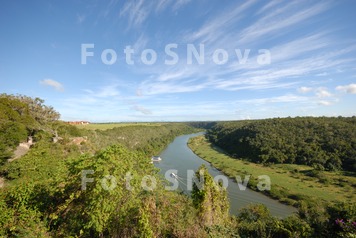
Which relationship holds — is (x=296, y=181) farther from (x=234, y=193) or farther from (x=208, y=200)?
(x=208, y=200)

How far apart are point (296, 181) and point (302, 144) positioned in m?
22.2

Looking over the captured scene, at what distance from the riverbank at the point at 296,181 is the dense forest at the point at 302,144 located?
4212mm

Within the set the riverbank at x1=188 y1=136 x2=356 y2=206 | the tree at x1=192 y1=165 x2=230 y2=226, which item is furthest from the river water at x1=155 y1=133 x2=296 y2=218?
the tree at x1=192 y1=165 x2=230 y2=226

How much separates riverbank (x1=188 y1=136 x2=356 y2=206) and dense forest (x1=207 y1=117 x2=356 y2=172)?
4.21 meters

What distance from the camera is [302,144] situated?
2425 inches

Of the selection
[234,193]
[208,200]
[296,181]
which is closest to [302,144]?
[296,181]

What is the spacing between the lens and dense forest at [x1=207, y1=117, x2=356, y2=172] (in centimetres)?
5300

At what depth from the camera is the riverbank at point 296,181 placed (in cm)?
3502

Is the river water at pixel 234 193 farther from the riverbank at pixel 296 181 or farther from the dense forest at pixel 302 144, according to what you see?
the dense forest at pixel 302 144

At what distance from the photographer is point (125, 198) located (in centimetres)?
786

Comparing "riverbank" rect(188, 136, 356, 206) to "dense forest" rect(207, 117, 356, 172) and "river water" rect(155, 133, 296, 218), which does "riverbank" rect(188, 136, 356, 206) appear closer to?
"river water" rect(155, 133, 296, 218)

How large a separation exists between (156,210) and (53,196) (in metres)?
4.10

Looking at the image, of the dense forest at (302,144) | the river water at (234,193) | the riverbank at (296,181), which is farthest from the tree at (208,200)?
the dense forest at (302,144)

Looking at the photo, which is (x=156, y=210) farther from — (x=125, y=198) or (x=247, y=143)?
(x=247, y=143)
